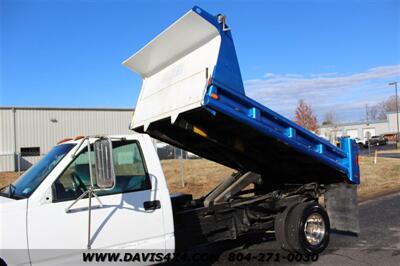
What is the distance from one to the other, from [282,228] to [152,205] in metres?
2.30

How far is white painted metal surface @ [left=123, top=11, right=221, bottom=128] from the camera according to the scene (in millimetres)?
5457

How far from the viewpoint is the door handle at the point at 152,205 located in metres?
5.21

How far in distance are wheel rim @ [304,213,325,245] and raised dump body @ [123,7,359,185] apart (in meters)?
0.77

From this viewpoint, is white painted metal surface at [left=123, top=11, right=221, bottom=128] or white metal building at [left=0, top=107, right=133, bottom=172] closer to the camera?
white painted metal surface at [left=123, top=11, right=221, bottom=128]

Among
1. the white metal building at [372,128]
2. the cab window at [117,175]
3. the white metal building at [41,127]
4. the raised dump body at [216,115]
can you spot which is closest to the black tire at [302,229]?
the raised dump body at [216,115]

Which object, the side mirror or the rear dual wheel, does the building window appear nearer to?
the rear dual wheel

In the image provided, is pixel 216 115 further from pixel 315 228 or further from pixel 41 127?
pixel 41 127

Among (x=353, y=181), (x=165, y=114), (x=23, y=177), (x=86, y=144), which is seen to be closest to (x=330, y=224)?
(x=353, y=181)

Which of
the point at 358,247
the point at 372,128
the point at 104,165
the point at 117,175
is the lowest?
the point at 358,247

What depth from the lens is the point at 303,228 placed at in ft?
21.7

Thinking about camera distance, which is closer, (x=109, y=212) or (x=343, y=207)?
(x=109, y=212)

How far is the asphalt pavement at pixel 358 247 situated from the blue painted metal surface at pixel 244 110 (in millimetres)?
1282

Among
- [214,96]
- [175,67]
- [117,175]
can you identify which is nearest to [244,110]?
[214,96]

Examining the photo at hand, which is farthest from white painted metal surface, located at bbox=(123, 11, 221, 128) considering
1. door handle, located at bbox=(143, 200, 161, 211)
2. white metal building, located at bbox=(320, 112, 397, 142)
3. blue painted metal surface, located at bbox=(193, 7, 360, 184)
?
white metal building, located at bbox=(320, 112, 397, 142)
